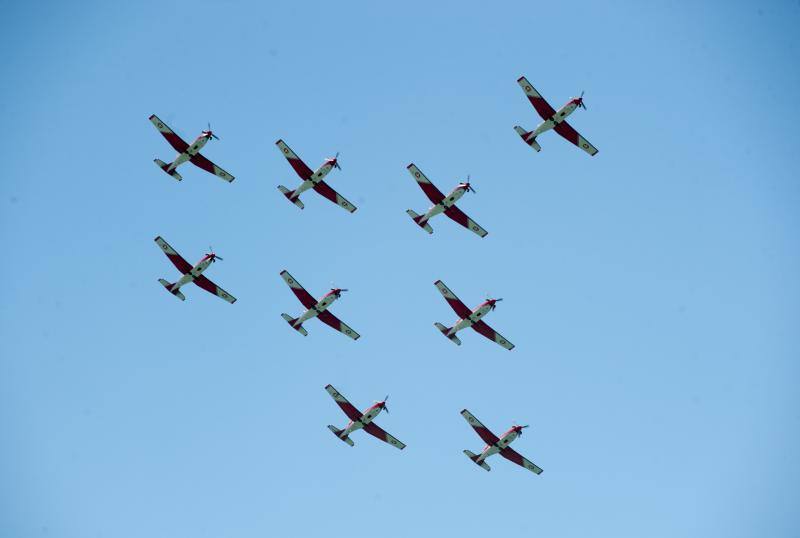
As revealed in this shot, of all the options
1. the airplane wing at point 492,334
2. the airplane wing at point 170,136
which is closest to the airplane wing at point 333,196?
the airplane wing at point 170,136

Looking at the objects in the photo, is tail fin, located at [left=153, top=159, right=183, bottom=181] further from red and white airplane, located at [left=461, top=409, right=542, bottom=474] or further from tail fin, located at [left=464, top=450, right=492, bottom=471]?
tail fin, located at [left=464, top=450, right=492, bottom=471]

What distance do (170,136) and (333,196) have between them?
36.3ft

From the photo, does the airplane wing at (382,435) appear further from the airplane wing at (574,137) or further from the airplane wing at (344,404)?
the airplane wing at (574,137)

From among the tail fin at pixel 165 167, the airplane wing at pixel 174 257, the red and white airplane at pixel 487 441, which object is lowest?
the airplane wing at pixel 174 257

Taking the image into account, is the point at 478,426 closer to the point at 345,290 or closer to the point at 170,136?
the point at 345,290

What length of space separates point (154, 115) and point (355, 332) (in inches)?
773

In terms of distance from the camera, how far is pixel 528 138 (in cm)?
6431

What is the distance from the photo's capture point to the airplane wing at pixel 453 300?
67812 mm

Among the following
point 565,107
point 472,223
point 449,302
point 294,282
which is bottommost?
point 294,282

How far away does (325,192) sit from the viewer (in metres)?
67.4

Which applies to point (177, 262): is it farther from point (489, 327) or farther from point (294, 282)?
point (489, 327)

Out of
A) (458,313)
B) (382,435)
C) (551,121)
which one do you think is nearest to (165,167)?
(458,313)

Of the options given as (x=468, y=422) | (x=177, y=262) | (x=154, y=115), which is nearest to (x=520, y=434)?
(x=468, y=422)

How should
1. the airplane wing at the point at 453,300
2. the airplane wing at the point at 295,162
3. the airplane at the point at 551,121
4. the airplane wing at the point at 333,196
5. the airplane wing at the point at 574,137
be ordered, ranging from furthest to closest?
the airplane wing at the point at 453,300 → the airplane wing at the point at 333,196 → the airplane wing at the point at 295,162 → the airplane wing at the point at 574,137 → the airplane at the point at 551,121
